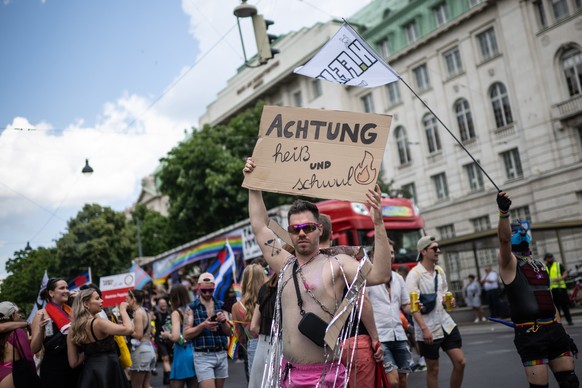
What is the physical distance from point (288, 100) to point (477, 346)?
3151 centimetres

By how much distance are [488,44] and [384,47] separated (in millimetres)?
7834

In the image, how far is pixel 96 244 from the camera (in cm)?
4156

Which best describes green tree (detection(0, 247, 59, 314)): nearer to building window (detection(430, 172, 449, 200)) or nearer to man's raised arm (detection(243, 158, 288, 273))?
Answer: man's raised arm (detection(243, 158, 288, 273))

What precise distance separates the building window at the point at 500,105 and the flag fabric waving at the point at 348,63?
84.2 feet

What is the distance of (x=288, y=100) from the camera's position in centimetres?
4166

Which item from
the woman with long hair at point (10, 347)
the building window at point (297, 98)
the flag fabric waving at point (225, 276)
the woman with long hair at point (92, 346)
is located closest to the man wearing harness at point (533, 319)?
the woman with long hair at point (92, 346)

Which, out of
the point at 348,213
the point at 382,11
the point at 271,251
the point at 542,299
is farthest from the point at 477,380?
the point at 382,11

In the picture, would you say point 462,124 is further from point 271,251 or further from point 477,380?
point 271,251

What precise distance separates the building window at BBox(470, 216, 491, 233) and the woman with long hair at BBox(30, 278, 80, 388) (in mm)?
25552

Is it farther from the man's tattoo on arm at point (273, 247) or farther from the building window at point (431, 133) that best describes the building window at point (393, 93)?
the man's tattoo on arm at point (273, 247)

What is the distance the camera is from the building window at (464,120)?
100 ft

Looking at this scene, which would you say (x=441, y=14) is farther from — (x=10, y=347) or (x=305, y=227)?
(x=305, y=227)

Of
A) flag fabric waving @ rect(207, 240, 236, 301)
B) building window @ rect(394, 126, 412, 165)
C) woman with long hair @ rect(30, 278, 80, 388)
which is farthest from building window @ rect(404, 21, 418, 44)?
woman with long hair @ rect(30, 278, 80, 388)

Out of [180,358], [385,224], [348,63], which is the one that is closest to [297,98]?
[385,224]
